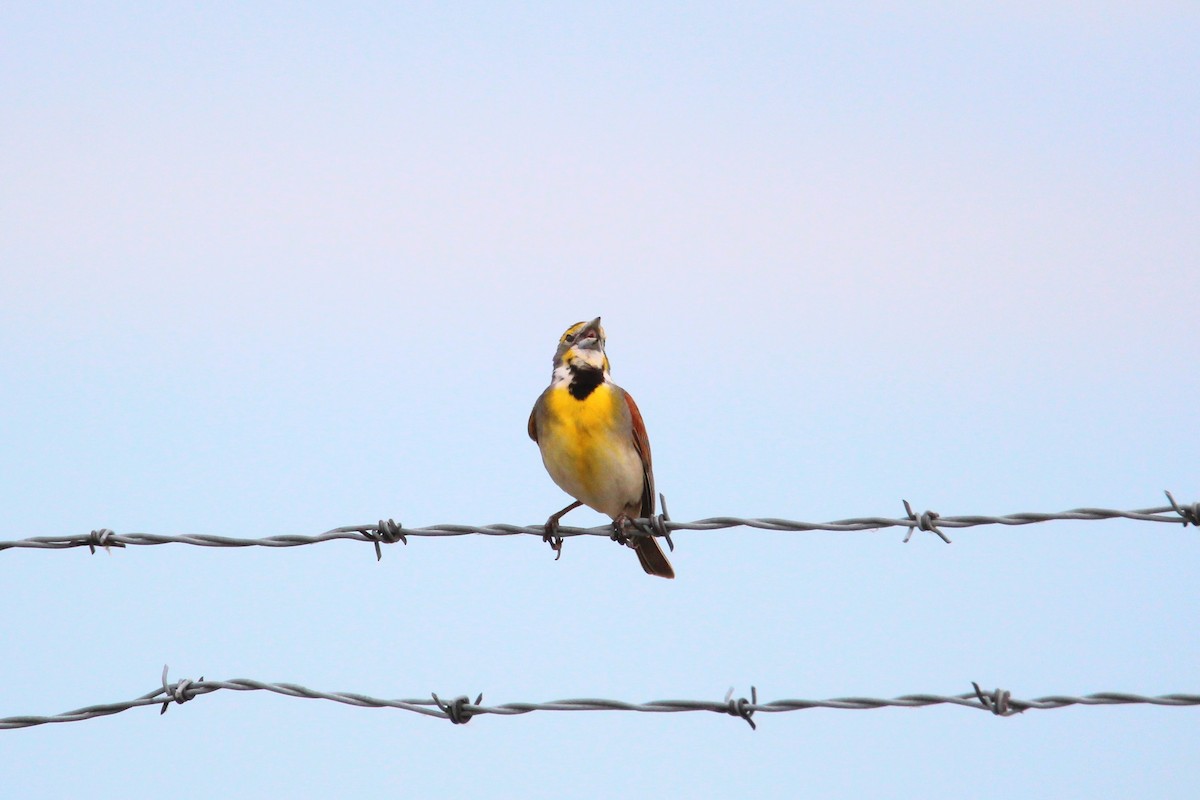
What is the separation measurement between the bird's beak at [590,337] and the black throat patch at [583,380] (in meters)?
0.16

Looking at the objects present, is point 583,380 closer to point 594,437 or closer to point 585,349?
point 585,349

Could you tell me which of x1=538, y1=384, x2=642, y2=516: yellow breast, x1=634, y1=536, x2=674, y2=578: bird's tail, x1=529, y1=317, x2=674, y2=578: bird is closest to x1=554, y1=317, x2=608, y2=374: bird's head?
x1=529, y1=317, x2=674, y2=578: bird

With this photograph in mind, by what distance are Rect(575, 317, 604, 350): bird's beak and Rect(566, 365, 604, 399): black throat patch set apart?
157mm

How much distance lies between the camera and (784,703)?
5242 mm

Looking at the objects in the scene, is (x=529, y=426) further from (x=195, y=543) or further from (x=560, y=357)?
(x=195, y=543)

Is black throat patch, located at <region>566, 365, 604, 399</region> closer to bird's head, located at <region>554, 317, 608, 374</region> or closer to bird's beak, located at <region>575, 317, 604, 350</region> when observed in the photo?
bird's head, located at <region>554, 317, 608, 374</region>

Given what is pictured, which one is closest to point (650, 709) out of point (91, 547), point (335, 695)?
point (335, 695)

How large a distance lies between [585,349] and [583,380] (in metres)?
0.25

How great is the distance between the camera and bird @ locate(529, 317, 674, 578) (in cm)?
818

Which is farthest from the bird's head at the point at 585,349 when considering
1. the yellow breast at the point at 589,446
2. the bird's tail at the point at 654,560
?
the bird's tail at the point at 654,560

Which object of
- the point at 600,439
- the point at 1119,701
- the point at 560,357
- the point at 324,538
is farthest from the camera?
the point at 560,357

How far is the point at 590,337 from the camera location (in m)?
8.57

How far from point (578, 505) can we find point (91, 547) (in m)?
3.37

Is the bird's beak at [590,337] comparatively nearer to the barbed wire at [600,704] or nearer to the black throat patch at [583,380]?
the black throat patch at [583,380]
